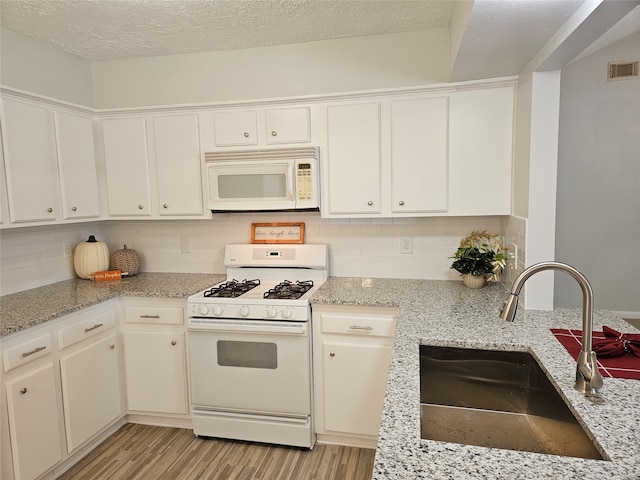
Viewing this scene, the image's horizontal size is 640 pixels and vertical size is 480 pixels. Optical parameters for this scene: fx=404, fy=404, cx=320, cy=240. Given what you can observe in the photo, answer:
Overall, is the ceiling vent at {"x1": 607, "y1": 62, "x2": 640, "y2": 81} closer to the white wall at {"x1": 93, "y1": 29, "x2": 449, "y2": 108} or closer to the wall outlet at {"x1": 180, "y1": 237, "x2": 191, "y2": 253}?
the white wall at {"x1": 93, "y1": 29, "x2": 449, "y2": 108}

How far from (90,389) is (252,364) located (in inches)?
38.7

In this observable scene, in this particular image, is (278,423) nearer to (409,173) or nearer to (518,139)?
(409,173)

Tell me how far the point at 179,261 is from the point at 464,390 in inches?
93.6

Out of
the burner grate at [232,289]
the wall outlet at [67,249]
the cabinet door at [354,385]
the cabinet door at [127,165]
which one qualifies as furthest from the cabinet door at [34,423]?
the cabinet door at [354,385]

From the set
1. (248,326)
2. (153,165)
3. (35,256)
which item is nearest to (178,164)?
(153,165)

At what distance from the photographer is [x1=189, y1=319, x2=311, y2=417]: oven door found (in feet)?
7.73

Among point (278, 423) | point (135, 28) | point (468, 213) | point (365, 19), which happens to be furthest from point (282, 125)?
point (278, 423)

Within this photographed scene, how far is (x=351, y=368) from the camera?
2.37 m

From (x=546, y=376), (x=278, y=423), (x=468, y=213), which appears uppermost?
(x=468, y=213)

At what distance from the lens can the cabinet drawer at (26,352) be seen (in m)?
1.93

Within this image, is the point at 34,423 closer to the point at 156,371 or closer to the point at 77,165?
the point at 156,371

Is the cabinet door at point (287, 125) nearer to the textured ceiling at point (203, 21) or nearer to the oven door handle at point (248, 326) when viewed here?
the textured ceiling at point (203, 21)

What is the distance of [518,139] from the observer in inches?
90.7

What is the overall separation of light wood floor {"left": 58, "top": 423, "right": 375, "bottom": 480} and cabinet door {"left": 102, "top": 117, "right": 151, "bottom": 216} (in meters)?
1.56
